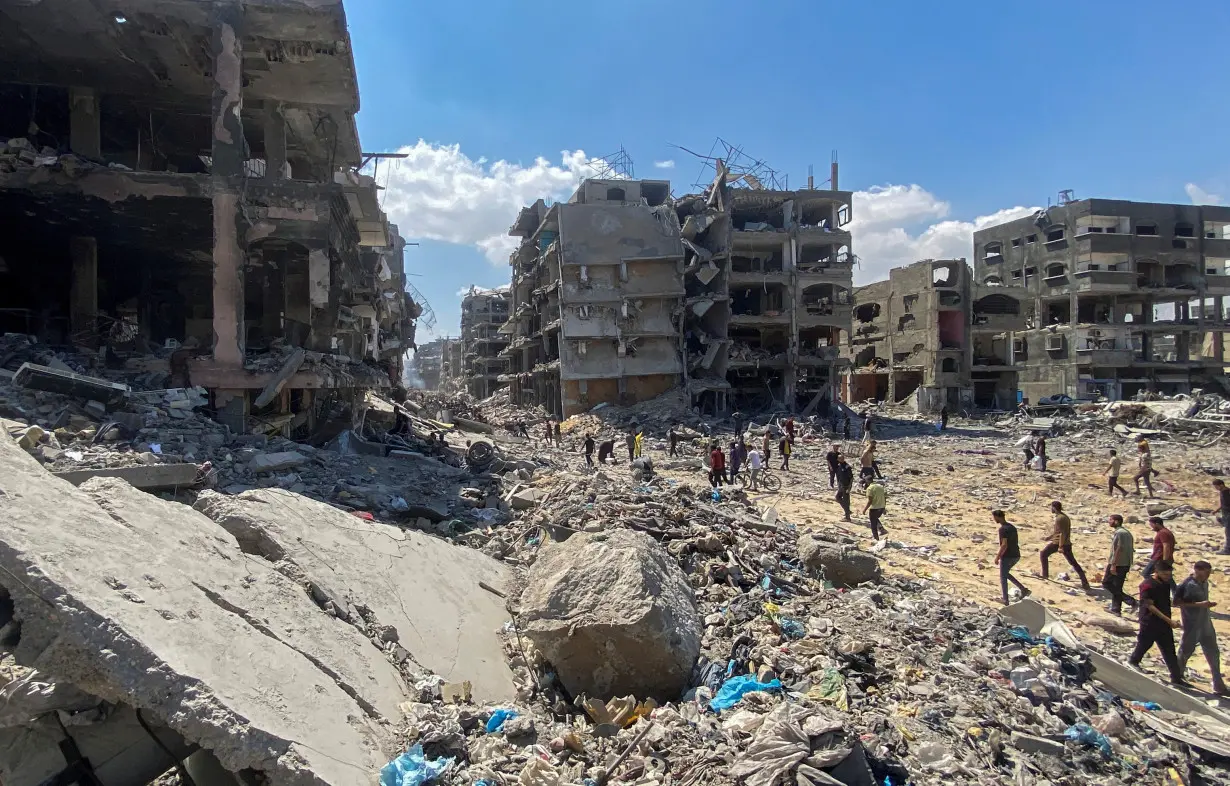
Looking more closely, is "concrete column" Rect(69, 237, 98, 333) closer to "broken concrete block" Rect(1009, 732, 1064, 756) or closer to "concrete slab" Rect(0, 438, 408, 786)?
"concrete slab" Rect(0, 438, 408, 786)

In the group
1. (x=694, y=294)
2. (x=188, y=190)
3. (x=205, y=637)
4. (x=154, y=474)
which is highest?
(x=694, y=294)

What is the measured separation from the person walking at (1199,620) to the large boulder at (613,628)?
520 centimetres

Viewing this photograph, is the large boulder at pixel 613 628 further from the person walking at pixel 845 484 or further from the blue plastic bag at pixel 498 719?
the person walking at pixel 845 484

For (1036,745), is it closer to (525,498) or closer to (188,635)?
(188,635)

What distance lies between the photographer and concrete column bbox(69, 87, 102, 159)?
14.0 meters

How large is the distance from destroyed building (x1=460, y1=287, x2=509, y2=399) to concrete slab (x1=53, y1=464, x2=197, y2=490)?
53.6 m

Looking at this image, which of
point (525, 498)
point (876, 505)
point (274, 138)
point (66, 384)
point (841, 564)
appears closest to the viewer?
point (841, 564)

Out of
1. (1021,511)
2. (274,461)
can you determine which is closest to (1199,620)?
(1021,511)

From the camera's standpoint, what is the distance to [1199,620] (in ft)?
22.1

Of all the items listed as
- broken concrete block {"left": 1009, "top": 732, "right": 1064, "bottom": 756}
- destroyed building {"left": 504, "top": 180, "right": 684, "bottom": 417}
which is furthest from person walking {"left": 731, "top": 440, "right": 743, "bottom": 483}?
destroyed building {"left": 504, "top": 180, "right": 684, "bottom": 417}

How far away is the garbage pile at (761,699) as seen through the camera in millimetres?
4066

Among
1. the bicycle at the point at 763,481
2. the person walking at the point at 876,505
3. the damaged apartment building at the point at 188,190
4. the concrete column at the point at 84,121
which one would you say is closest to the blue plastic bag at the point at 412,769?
the person walking at the point at 876,505

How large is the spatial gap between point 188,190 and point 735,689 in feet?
43.2

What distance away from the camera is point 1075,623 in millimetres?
8516
